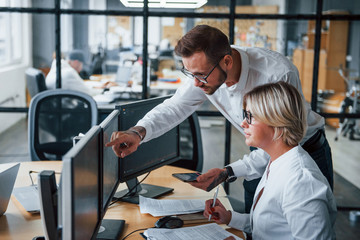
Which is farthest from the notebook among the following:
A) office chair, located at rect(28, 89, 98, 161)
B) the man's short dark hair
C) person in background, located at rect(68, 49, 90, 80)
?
person in background, located at rect(68, 49, 90, 80)

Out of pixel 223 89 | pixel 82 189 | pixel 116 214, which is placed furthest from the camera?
pixel 223 89

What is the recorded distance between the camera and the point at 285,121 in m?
1.42

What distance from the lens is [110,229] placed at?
5.08ft

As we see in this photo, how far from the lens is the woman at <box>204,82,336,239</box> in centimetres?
130

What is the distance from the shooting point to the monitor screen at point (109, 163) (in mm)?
1397

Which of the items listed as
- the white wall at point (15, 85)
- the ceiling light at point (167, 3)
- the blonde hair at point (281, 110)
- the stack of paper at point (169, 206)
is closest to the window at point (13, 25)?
the white wall at point (15, 85)

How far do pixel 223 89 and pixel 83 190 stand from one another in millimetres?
1146

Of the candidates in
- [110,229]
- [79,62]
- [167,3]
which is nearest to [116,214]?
[110,229]

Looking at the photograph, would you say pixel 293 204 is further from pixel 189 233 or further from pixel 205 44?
pixel 205 44

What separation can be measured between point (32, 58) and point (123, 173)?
181 cm

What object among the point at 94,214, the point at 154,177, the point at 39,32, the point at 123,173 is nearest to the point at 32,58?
the point at 39,32

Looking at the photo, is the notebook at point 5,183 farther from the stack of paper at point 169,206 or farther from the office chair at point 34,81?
the office chair at point 34,81

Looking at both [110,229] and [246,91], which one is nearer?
[110,229]

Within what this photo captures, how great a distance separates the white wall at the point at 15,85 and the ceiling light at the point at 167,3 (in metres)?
0.72
